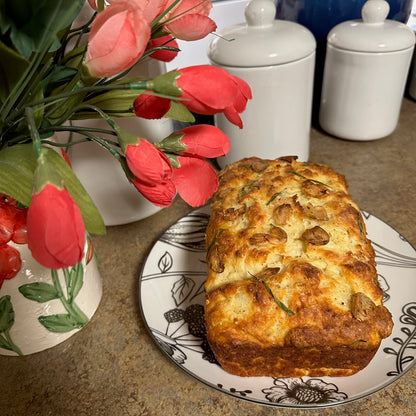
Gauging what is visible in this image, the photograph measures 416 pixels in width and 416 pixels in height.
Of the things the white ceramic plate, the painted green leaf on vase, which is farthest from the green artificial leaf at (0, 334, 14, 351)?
the white ceramic plate

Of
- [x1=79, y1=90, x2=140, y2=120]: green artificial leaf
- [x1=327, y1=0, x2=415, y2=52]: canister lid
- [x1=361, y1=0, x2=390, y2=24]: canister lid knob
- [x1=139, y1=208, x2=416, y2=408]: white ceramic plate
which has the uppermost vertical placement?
[x1=79, y1=90, x2=140, y2=120]: green artificial leaf

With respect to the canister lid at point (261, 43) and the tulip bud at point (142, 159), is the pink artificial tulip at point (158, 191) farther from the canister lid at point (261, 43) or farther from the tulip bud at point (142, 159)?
the canister lid at point (261, 43)

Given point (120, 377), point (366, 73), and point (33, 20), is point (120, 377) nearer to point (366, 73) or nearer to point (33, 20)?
point (33, 20)

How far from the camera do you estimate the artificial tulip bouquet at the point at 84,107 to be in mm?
352

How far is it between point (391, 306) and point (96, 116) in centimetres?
59

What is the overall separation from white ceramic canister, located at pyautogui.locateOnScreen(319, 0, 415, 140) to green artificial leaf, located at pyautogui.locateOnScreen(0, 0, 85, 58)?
82 cm

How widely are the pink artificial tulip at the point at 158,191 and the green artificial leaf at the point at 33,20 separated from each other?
6.7 inches

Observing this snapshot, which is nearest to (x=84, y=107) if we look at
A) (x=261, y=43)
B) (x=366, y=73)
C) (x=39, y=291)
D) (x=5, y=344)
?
(x=39, y=291)

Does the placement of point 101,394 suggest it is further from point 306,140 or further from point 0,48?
point 306,140

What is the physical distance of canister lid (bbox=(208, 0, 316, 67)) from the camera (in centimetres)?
85

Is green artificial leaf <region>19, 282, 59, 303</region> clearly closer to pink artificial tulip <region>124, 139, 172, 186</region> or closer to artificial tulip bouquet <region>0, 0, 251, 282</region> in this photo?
artificial tulip bouquet <region>0, 0, 251, 282</region>

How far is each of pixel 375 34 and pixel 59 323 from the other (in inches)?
37.9

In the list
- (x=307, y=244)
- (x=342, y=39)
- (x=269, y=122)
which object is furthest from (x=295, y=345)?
(x=342, y=39)

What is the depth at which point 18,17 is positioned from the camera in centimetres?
36
